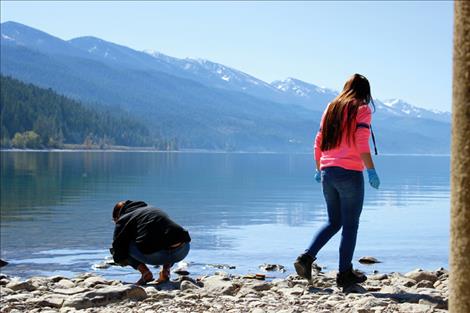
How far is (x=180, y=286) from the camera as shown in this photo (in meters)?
10.4

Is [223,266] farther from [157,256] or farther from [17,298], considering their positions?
[17,298]

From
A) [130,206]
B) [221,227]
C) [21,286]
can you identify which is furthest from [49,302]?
[221,227]

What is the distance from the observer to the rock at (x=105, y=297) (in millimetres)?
8844

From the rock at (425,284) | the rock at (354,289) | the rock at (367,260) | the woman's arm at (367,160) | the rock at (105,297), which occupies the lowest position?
the rock at (367,260)

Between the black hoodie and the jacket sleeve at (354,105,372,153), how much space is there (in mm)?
3258

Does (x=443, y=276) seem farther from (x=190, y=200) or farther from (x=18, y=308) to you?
(x=190, y=200)

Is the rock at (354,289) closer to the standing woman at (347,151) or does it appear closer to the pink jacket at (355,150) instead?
the standing woman at (347,151)

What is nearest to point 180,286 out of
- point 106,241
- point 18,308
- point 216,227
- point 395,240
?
point 18,308

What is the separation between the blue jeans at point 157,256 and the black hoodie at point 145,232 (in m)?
0.06

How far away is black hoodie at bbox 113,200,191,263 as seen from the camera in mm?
10742

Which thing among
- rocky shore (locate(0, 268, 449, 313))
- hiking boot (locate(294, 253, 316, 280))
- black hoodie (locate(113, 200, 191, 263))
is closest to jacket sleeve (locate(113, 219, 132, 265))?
black hoodie (locate(113, 200, 191, 263))

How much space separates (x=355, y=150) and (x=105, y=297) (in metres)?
3.30

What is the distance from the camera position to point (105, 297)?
354 inches

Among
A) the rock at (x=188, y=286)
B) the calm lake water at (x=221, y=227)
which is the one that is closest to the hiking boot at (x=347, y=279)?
the rock at (x=188, y=286)
